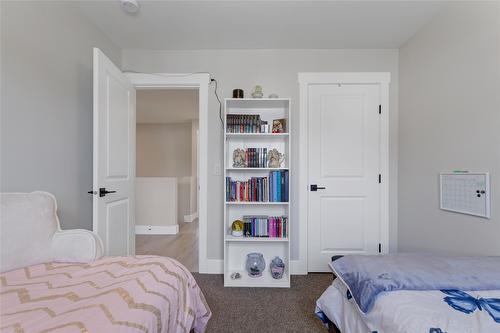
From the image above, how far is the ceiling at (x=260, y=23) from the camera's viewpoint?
1.87 metres

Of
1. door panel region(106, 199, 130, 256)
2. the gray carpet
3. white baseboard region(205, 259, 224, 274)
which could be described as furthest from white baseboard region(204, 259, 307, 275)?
door panel region(106, 199, 130, 256)

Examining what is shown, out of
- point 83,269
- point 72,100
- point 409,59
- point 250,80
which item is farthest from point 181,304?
point 409,59

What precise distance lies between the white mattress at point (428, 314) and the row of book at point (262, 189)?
131 cm

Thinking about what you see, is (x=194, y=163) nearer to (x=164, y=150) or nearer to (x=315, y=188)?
(x=164, y=150)

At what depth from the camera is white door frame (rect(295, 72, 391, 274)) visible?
2.52m

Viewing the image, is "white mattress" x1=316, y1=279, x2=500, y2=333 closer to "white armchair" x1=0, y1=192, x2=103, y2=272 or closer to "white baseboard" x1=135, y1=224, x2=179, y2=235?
"white armchair" x1=0, y1=192, x2=103, y2=272

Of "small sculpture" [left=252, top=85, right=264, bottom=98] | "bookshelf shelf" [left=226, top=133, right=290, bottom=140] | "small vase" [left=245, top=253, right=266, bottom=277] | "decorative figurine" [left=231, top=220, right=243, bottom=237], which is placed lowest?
"small vase" [left=245, top=253, right=266, bottom=277]

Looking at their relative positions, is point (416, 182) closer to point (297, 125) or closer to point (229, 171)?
point (297, 125)

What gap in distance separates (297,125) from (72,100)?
2004 mm

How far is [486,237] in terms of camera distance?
1.52 meters

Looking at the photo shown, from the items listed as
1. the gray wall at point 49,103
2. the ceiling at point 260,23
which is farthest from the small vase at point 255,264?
the ceiling at point 260,23

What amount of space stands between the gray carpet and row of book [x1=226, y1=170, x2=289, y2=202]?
81cm

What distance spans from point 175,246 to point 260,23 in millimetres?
2998

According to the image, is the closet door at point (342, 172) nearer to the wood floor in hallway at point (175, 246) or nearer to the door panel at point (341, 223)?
the door panel at point (341, 223)
